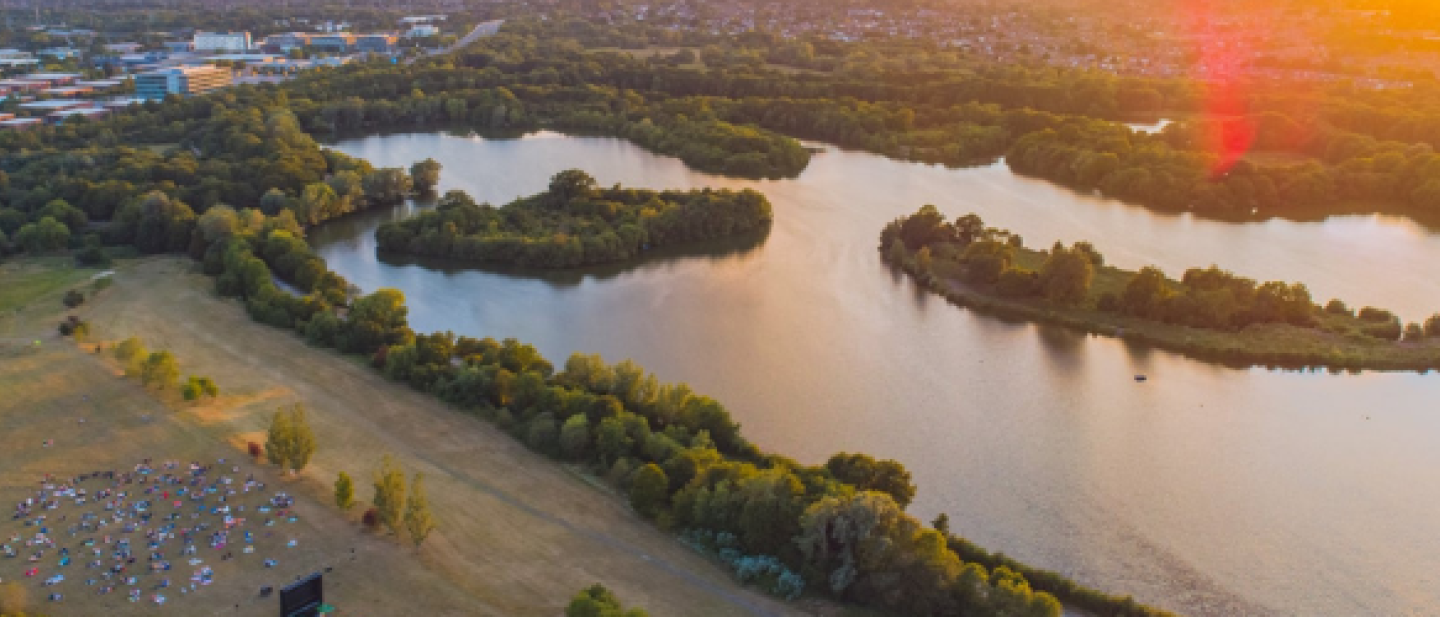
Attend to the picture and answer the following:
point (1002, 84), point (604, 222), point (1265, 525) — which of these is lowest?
point (1265, 525)

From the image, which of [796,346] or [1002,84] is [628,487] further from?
[1002,84]

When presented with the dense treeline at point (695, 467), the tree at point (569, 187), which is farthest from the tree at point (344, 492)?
the tree at point (569, 187)

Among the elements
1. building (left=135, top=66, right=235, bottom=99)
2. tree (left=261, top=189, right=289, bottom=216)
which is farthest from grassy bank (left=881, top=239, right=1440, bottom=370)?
building (left=135, top=66, right=235, bottom=99)

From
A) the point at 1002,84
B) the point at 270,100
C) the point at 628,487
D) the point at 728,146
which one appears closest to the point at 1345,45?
the point at 1002,84

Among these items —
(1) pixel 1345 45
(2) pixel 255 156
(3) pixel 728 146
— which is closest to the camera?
(2) pixel 255 156

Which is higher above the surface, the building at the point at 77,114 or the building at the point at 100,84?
the building at the point at 100,84

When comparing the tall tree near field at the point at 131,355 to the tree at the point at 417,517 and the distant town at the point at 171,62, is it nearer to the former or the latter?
the tree at the point at 417,517
